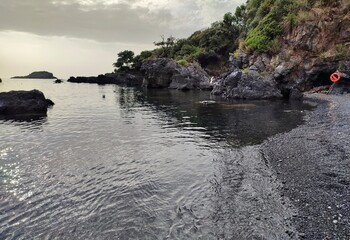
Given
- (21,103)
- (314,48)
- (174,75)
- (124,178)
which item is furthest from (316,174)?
(174,75)

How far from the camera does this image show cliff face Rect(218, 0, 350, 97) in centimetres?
5409

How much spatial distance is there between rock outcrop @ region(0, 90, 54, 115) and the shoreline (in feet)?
107

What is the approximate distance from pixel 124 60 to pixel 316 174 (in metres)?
134

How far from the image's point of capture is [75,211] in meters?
12.2

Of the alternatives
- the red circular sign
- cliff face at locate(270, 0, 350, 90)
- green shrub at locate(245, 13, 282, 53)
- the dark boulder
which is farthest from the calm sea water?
green shrub at locate(245, 13, 282, 53)

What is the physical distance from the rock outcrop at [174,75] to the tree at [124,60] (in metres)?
45.1

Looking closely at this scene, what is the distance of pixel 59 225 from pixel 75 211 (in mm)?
1124

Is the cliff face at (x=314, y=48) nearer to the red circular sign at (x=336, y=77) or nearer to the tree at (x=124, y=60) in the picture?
the red circular sign at (x=336, y=77)

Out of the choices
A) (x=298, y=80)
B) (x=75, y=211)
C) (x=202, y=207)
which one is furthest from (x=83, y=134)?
(x=298, y=80)

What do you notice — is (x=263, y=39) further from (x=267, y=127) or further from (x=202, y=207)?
(x=202, y=207)

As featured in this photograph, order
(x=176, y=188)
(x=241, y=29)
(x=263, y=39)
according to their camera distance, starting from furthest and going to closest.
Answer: (x=241, y=29) < (x=263, y=39) < (x=176, y=188)

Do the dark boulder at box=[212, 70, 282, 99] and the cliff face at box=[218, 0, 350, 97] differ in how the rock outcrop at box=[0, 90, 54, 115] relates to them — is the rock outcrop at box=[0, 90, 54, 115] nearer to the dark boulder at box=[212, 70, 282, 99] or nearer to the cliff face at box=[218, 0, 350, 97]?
the dark boulder at box=[212, 70, 282, 99]

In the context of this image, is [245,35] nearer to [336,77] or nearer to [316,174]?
[336,77]

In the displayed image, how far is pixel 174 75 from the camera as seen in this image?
95.4 metres
